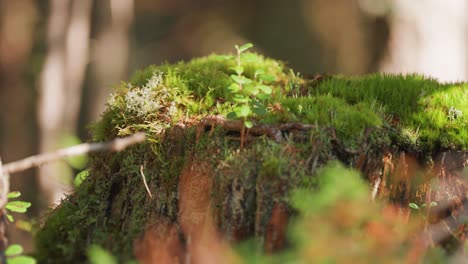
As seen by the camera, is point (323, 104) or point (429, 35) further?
point (429, 35)

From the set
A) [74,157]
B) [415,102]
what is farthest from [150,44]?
[415,102]

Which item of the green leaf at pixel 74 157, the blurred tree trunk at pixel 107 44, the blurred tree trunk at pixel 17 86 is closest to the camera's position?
the green leaf at pixel 74 157

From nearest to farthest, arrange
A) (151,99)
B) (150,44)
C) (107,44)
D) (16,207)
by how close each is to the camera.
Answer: (16,207) → (151,99) → (107,44) → (150,44)

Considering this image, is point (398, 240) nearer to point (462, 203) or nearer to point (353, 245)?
point (353, 245)

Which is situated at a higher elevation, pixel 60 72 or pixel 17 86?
pixel 60 72

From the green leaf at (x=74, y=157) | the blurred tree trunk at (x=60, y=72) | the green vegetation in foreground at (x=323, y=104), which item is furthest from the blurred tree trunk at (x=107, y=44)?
the green vegetation in foreground at (x=323, y=104)

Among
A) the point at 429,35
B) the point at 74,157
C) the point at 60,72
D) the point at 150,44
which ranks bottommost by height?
the point at 74,157

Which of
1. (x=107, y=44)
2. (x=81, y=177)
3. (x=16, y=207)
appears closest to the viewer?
(x=16, y=207)

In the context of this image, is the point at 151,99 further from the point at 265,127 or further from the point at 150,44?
the point at 150,44

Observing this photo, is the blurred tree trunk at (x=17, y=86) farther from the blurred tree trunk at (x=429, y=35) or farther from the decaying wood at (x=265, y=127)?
the decaying wood at (x=265, y=127)
